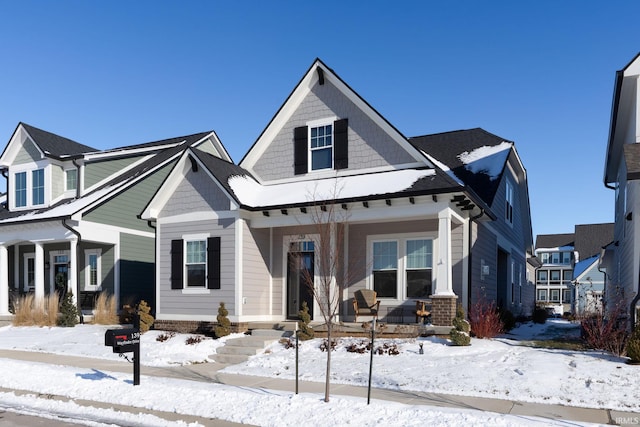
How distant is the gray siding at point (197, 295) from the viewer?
15742 mm

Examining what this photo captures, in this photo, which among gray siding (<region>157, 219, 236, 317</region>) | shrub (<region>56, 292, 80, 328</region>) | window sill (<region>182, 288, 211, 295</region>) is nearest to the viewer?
gray siding (<region>157, 219, 236, 317</region>)

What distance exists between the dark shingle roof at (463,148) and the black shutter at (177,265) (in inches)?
310

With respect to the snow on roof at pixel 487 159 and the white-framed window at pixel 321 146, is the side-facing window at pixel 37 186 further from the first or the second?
the snow on roof at pixel 487 159

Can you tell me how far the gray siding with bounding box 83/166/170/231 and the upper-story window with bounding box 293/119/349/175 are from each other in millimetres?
7381

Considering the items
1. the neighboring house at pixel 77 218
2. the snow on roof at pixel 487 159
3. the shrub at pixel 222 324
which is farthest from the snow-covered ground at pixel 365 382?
the neighboring house at pixel 77 218

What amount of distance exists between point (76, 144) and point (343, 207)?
51.7ft

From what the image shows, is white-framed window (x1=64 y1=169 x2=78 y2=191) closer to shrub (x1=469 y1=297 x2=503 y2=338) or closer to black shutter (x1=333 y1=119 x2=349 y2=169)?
black shutter (x1=333 y1=119 x2=349 y2=169)

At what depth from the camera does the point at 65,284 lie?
2241 centimetres

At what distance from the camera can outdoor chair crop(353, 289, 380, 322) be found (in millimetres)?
15188

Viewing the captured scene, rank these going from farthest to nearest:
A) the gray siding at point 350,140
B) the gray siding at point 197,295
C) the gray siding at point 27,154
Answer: the gray siding at point 27,154 → the gray siding at point 350,140 → the gray siding at point 197,295

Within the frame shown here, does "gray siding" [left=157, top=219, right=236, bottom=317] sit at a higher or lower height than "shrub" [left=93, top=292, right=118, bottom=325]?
higher

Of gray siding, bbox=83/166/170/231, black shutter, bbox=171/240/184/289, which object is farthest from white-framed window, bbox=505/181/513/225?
gray siding, bbox=83/166/170/231

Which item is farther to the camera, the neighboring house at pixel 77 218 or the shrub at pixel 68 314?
the neighboring house at pixel 77 218

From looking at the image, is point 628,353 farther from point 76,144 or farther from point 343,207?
point 76,144
